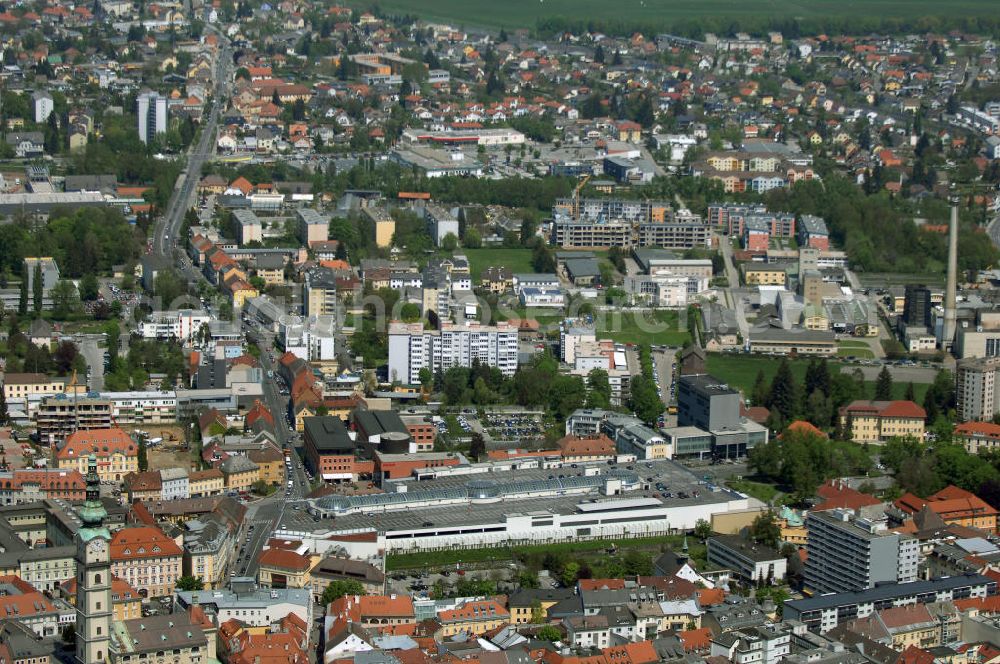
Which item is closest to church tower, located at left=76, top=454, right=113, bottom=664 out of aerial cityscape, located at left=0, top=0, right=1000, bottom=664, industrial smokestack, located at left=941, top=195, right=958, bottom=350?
aerial cityscape, located at left=0, top=0, right=1000, bottom=664

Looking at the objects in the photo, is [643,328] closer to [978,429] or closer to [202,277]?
[978,429]

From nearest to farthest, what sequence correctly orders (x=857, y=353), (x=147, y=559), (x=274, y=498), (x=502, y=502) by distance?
(x=147, y=559) → (x=502, y=502) → (x=274, y=498) → (x=857, y=353)

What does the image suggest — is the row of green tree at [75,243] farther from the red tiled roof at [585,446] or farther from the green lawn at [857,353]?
the green lawn at [857,353]

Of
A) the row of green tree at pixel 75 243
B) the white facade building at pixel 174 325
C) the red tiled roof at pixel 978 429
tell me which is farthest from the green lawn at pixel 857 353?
the row of green tree at pixel 75 243

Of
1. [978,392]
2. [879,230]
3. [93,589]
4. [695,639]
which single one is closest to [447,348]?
[978,392]

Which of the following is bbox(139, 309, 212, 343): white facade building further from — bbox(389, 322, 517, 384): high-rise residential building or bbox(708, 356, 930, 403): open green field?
bbox(708, 356, 930, 403): open green field
